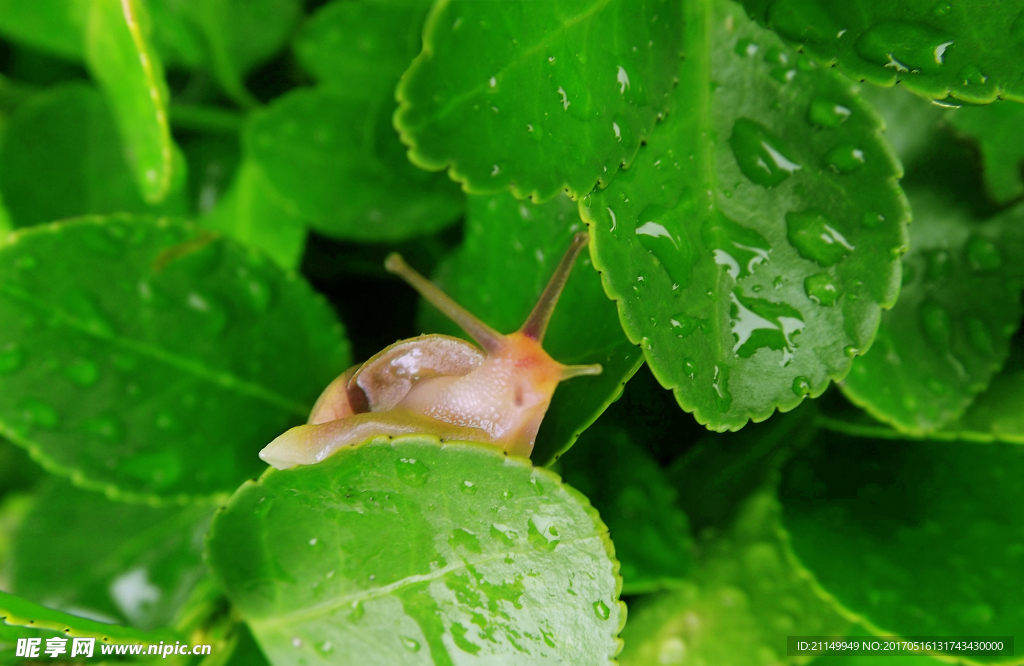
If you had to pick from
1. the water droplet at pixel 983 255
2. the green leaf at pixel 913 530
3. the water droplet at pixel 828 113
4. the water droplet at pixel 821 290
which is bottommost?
the green leaf at pixel 913 530

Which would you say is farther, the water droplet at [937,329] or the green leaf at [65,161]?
the green leaf at [65,161]

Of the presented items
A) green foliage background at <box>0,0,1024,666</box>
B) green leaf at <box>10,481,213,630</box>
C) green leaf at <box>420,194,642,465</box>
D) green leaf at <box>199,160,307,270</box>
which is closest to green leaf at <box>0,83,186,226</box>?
green foliage background at <box>0,0,1024,666</box>

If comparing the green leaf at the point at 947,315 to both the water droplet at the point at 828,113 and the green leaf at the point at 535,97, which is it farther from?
the green leaf at the point at 535,97

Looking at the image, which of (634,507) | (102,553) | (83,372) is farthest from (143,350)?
(634,507)

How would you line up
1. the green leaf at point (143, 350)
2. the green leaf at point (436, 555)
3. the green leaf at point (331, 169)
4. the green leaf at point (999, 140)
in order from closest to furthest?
the green leaf at point (436, 555), the green leaf at point (999, 140), the green leaf at point (143, 350), the green leaf at point (331, 169)

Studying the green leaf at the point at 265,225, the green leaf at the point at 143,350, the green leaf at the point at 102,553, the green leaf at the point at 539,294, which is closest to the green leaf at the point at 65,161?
the green leaf at the point at 265,225

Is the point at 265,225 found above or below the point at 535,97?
below

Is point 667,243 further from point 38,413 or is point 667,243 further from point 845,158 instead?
point 38,413
